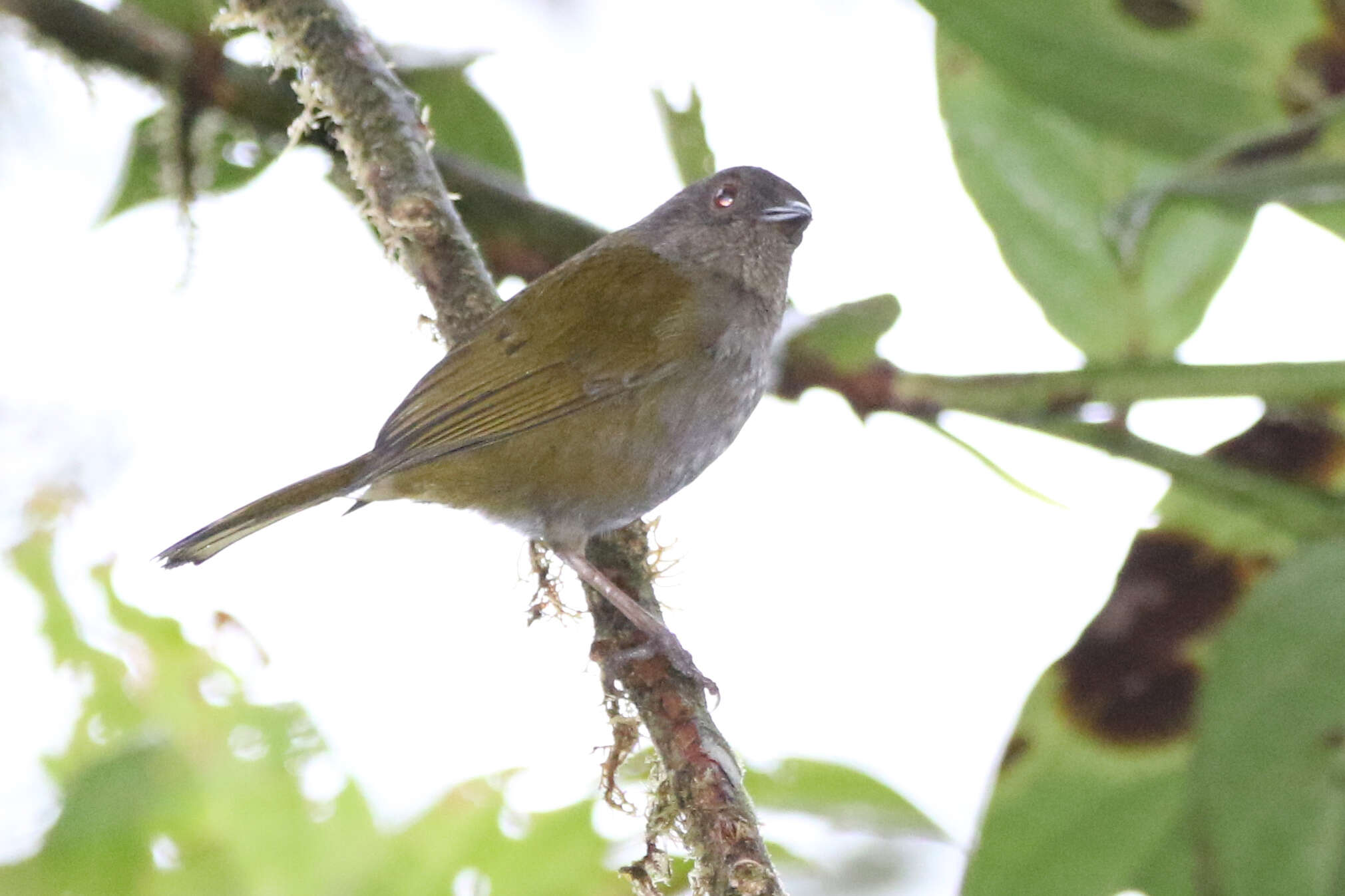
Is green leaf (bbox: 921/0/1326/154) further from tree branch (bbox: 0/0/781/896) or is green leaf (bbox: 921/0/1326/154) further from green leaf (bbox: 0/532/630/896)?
green leaf (bbox: 0/532/630/896)

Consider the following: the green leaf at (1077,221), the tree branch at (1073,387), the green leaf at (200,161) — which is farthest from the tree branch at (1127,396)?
the green leaf at (200,161)

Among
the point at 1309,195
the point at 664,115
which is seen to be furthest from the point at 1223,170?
the point at 664,115

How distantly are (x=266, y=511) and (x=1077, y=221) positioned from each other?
180 cm

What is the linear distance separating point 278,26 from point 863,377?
4.56 ft

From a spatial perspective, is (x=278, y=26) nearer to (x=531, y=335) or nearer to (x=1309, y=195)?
(x=531, y=335)

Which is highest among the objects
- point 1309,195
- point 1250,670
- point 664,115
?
point 664,115

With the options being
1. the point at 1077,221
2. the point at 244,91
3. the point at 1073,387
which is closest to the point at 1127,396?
the point at 1073,387

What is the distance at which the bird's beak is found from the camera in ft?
11.8

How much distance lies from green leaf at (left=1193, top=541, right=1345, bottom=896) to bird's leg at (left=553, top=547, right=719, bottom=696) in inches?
33.8

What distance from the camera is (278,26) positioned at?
2801mm

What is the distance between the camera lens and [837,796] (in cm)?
257

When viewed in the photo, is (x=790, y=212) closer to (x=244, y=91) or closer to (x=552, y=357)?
(x=552, y=357)

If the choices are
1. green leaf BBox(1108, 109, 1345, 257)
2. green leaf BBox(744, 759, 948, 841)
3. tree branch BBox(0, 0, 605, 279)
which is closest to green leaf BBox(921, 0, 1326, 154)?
green leaf BBox(1108, 109, 1345, 257)

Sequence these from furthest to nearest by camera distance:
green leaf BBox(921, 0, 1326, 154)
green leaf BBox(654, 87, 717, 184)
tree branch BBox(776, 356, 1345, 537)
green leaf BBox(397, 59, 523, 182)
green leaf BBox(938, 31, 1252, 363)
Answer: green leaf BBox(397, 59, 523, 182) → green leaf BBox(654, 87, 717, 184) → green leaf BBox(938, 31, 1252, 363) → green leaf BBox(921, 0, 1326, 154) → tree branch BBox(776, 356, 1345, 537)
